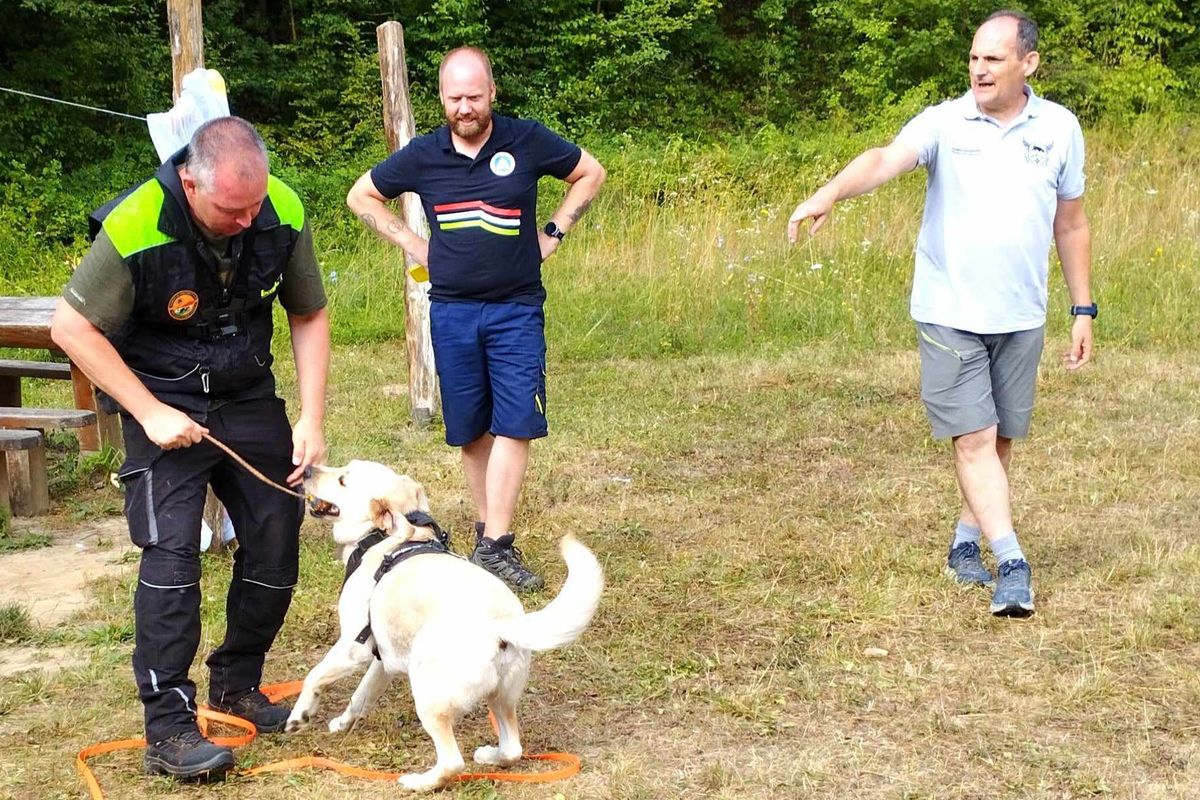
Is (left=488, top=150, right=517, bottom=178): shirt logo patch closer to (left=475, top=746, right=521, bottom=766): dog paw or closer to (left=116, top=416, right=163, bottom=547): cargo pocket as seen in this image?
(left=116, top=416, right=163, bottom=547): cargo pocket

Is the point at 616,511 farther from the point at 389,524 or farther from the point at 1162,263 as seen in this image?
the point at 1162,263

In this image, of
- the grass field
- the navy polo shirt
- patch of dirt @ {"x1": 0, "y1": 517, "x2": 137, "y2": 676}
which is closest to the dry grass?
the grass field

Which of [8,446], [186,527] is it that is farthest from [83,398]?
[186,527]

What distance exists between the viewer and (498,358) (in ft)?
17.5

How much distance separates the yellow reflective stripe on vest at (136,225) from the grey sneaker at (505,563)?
2258mm

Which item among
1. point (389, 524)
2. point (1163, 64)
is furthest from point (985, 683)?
point (1163, 64)

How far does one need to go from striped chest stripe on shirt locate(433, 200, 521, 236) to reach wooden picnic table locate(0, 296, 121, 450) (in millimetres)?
3008

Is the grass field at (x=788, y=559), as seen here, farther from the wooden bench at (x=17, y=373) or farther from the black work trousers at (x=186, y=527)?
the wooden bench at (x=17, y=373)

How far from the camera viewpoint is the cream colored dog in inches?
133

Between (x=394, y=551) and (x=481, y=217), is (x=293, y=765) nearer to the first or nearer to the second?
(x=394, y=551)

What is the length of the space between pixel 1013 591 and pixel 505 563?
199 centimetres

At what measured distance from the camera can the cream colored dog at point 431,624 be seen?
339 centimetres

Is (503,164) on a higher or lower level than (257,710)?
higher

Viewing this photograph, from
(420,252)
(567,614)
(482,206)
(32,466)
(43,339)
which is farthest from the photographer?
(43,339)
